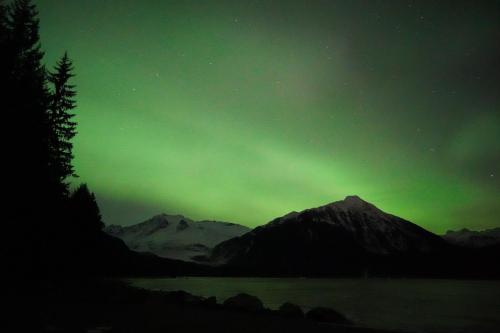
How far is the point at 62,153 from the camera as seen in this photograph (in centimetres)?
3475

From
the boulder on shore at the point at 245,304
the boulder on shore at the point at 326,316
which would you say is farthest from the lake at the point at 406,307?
the boulder on shore at the point at 245,304

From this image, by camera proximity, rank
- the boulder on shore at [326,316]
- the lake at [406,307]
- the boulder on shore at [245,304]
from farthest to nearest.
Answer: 1. the lake at [406,307]
2. the boulder on shore at [245,304]
3. the boulder on shore at [326,316]

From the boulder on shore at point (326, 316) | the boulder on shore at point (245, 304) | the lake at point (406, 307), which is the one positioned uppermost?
the boulder on shore at point (245, 304)

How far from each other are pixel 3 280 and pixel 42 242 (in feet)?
15.2

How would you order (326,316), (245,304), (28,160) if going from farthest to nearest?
(245,304) < (326,316) < (28,160)

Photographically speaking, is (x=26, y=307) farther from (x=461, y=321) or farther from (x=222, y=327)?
(x=461, y=321)

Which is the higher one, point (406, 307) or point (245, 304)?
point (245, 304)

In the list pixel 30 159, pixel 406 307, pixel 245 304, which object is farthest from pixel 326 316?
pixel 406 307

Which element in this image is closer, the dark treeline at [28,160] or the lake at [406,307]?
the dark treeline at [28,160]

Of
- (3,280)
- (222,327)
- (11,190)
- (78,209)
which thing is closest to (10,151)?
(11,190)

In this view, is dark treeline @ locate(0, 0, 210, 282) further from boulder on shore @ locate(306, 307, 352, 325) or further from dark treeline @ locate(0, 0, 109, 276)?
boulder on shore @ locate(306, 307, 352, 325)

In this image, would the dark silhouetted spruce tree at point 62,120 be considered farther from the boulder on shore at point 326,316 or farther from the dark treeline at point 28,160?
the boulder on shore at point 326,316

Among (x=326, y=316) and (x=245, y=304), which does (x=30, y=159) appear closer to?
(x=245, y=304)

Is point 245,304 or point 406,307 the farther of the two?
point 406,307
